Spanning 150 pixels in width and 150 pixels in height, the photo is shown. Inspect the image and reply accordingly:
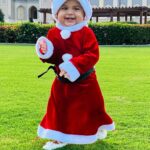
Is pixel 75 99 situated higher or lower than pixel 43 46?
lower

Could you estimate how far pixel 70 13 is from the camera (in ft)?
13.1

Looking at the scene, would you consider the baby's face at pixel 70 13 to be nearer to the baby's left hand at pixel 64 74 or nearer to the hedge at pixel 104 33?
the baby's left hand at pixel 64 74

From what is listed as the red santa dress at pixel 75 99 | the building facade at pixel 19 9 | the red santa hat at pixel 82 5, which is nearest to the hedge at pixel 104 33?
the red santa hat at pixel 82 5

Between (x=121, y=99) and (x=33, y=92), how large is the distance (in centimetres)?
134

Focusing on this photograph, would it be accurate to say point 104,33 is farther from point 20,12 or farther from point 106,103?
point 20,12

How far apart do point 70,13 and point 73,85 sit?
0.59 meters

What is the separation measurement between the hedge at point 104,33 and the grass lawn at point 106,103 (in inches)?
559

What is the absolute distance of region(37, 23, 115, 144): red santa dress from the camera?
12.8 feet

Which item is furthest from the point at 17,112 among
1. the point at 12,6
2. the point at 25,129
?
the point at 12,6

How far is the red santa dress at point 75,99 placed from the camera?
389cm

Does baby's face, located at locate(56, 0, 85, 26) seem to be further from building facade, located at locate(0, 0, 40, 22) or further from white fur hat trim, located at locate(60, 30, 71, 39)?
building facade, located at locate(0, 0, 40, 22)

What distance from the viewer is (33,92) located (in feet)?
23.1

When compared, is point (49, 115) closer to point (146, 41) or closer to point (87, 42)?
point (87, 42)

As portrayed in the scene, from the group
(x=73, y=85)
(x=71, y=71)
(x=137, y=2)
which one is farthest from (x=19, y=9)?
(x=71, y=71)
